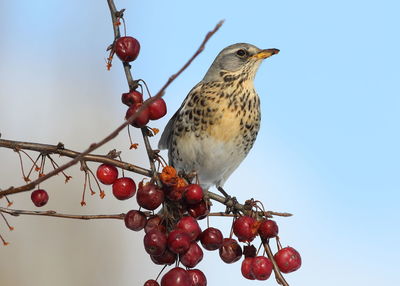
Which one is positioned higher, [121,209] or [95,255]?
[121,209]

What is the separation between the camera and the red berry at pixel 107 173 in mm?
1735

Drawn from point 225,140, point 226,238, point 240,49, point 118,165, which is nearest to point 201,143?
point 225,140

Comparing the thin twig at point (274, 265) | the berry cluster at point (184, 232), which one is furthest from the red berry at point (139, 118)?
the thin twig at point (274, 265)

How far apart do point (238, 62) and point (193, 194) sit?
55.3 inches

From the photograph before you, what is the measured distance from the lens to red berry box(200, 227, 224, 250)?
67.9 inches

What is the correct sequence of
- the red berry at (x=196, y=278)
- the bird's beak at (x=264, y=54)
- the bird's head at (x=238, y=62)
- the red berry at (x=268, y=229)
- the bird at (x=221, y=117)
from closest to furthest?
1. the red berry at (x=196, y=278)
2. the red berry at (x=268, y=229)
3. the bird's beak at (x=264, y=54)
4. the bird at (x=221, y=117)
5. the bird's head at (x=238, y=62)

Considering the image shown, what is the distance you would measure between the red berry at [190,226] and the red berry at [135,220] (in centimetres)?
9

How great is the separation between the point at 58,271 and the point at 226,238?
2493 millimetres

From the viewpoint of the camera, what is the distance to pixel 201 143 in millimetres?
2875

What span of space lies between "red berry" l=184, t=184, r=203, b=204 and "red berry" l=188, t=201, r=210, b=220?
0.05m

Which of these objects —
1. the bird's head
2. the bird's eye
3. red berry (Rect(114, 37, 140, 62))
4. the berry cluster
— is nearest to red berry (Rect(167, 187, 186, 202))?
the berry cluster

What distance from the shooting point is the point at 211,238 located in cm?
172

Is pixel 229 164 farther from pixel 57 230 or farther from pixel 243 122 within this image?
pixel 57 230

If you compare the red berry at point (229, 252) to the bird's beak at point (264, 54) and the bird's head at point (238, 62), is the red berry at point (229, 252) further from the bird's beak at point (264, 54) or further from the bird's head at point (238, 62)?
the bird's head at point (238, 62)
